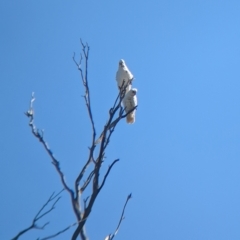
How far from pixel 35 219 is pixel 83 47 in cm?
212

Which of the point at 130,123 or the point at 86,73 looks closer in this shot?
the point at 86,73

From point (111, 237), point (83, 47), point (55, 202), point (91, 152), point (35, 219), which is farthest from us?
point (83, 47)

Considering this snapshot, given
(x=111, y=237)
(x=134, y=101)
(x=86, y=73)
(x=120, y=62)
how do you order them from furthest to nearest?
(x=120, y=62)
(x=134, y=101)
(x=86, y=73)
(x=111, y=237)

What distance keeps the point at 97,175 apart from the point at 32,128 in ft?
3.48

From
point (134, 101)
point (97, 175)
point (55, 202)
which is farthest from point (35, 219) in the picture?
point (134, 101)

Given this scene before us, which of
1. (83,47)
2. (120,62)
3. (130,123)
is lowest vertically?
(83,47)

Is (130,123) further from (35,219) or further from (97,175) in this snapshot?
(35,219)

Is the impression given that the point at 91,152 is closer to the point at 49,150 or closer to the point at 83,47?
the point at 49,150

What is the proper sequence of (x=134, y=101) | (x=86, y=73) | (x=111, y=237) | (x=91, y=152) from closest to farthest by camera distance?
(x=111, y=237) → (x=91, y=152) → (x=86, y=73) → (x=134, y=101)

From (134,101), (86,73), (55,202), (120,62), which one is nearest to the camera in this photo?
(55,202)

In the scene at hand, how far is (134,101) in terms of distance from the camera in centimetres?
649

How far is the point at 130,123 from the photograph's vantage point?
6676 mm

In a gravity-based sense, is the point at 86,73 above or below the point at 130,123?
below

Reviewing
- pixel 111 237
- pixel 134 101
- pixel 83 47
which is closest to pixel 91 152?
pixel 111 237
